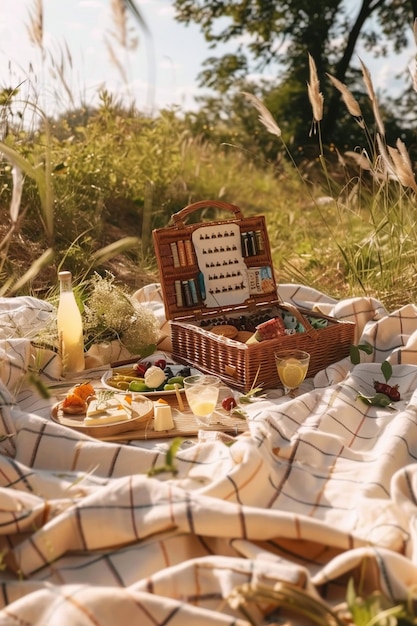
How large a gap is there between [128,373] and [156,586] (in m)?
1.41

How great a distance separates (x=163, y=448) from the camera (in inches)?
93.6

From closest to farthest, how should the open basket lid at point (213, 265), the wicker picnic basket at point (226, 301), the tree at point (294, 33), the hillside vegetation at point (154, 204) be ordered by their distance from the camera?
1. the wicker picnic basket at point (226, 301)
2. the open basket lid at point (213, 265)
3. the hillside vegetation at point (154, 204)
4. the tree at point (294, 33)

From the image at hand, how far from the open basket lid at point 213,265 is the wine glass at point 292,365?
2.27 ft

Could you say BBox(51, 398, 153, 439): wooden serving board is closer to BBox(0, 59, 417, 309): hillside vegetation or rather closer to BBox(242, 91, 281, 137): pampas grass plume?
BBox(0, 59, 417, 309): hillside vegetation

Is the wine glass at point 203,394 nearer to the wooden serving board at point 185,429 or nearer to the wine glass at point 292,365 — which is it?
the wooden serving board at point 185,429

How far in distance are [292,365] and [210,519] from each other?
107 cm

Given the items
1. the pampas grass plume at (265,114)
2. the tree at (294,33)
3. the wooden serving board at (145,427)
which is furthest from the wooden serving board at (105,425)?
the tree at (294,33)

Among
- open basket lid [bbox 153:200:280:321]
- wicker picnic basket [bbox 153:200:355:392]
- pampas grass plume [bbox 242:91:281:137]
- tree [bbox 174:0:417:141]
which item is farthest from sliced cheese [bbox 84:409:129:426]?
tree [bbox 174:0:417:141]

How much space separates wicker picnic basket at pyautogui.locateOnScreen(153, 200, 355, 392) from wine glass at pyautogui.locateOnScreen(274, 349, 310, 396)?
116 mm

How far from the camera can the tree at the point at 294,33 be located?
10.7 m

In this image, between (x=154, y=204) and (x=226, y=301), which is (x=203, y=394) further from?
(x=154, y=204)

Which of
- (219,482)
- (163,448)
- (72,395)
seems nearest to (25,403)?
(72,395)

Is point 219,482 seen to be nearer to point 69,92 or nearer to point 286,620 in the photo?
point 286,620

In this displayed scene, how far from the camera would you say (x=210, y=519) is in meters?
1.76
